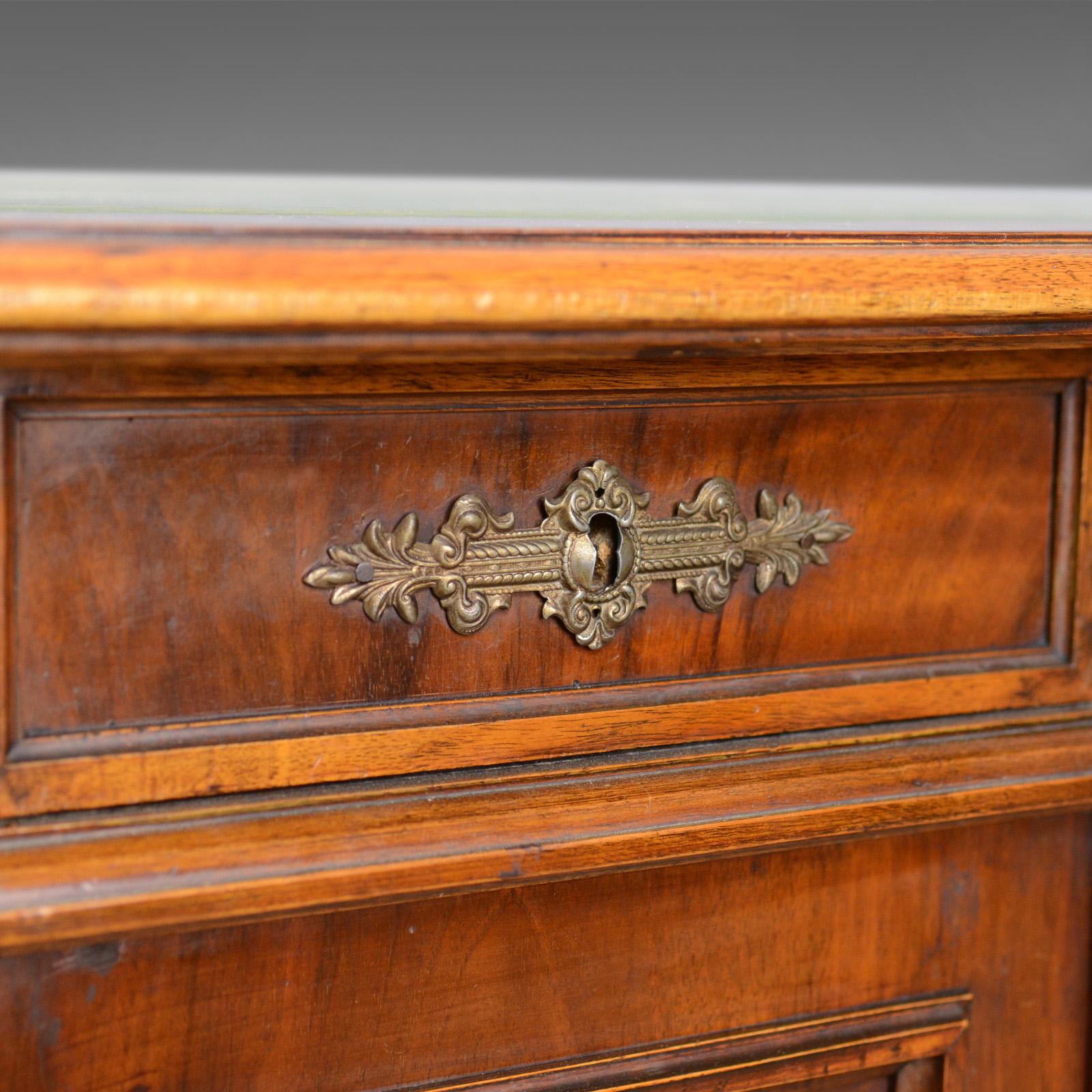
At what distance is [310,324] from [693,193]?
35cm

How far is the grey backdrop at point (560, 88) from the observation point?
68 cm

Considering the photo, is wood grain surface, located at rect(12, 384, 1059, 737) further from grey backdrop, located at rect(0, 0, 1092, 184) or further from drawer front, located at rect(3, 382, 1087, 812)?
grey backdrop, located at rect(0, 0, 1092, 184)

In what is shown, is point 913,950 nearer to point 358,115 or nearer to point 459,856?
point 459,856

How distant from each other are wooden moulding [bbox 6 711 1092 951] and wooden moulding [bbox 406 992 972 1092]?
0.08 metres

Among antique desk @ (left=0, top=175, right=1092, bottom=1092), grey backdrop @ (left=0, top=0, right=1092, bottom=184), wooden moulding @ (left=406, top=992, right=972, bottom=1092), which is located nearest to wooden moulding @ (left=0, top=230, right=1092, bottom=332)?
antique desk @ (left=0, top=175, right=1092, bottom=1092)

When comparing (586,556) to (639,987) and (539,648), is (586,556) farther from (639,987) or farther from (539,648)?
(639,987)

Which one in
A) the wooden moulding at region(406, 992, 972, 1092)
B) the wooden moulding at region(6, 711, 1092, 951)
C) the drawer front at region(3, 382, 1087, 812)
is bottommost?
the wooden moulding at region(406, 992, 972, 1092)

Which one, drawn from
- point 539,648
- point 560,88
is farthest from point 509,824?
point 560,88

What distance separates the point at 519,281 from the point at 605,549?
10 cm

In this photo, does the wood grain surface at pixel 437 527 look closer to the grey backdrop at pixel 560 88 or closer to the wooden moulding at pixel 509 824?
the wooden moulding at pixel 509 824

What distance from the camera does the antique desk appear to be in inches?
12.4

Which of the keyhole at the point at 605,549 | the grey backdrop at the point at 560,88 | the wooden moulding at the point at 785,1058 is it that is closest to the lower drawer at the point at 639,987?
the wooden moulding at the point at 785,1058

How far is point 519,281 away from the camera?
31 centimetres

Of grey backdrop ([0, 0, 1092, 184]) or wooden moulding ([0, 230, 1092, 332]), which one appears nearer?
wooden moulding ([0, 230, 1092, 332])
